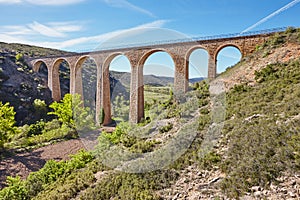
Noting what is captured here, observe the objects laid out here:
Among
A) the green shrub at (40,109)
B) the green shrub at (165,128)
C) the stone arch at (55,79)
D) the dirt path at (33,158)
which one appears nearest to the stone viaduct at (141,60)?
the stone arch at (55,79)

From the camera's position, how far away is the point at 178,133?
31.7 ft

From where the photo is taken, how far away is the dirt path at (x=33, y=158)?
13.5 meters

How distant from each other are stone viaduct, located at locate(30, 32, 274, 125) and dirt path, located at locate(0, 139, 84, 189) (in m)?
5.60

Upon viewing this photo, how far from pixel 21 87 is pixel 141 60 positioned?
746 inches

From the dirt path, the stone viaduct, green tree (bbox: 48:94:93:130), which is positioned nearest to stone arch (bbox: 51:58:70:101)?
the stone viaduct

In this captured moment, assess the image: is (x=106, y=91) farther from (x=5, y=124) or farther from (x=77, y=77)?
(x=5, y=124)

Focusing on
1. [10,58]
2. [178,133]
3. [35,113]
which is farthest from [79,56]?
[178,133]

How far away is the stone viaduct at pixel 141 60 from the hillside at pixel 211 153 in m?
3.28

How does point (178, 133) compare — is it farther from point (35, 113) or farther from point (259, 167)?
point (35, 113)

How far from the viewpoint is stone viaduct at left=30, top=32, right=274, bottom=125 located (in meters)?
16.4

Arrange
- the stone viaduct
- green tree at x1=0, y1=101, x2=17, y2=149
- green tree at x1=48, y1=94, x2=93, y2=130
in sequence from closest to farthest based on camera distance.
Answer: green tree at x1=0, y1=101, x2=17, y2=149 → the stone viaduct → green tree at x1=48, y1=94, x2=93, y2=130

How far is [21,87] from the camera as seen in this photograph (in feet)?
99.1

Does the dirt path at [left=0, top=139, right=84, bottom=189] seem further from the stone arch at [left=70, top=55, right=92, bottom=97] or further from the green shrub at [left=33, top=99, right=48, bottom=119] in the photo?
the green shrub at [left=33, top=99, right=48, bottom=119]

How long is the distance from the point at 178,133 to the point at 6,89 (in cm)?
2675
